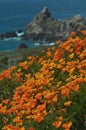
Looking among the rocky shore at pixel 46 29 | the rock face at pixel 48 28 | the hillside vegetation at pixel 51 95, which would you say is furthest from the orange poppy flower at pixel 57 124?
the rocky shore at pixel 46 29

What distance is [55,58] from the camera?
8.81 metres

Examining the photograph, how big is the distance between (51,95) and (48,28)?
72.0 m

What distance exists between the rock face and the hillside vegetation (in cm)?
6098

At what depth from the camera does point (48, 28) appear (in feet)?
258

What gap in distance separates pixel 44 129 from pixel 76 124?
36 cm

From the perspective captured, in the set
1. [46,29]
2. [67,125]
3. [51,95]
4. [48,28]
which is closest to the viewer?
[67,125]

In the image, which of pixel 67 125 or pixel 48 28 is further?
pixel 48 28

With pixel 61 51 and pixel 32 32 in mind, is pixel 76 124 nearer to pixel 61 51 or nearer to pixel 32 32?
pixel 61 51

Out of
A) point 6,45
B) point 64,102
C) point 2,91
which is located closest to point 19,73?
point 2,91

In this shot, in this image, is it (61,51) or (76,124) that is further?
(61,51)

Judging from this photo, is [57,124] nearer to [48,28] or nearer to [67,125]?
[67,125]

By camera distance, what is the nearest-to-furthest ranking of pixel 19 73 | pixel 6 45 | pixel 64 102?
pixel 64 102 → pixel 19 73 → pixel 6 45

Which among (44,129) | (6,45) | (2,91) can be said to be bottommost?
(6,45)

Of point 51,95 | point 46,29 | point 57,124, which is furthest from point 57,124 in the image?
point 46,29
